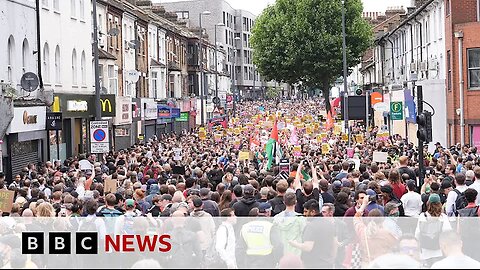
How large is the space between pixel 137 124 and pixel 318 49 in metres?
19.4

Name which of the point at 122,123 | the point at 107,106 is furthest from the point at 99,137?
the point at 122,123

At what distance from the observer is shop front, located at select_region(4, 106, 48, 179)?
28.1 metres

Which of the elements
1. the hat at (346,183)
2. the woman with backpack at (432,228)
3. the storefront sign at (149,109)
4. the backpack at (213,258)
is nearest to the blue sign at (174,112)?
the storefront sign at (149,109)

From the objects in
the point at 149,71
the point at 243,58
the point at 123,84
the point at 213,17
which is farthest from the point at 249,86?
the point at 123,84

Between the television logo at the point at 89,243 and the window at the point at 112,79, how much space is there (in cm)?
3373

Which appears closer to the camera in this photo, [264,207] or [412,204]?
[264,207]

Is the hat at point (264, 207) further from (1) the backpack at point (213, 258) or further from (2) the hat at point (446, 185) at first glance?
(2) the hat at point (446, 185)

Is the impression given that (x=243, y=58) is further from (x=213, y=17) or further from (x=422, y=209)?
(x=422, y=209)

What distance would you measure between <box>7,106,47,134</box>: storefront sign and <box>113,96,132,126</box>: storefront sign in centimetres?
1259

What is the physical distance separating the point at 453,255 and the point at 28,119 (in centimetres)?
2226

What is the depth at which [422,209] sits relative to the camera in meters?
13.9

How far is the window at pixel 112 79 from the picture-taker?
44.6m

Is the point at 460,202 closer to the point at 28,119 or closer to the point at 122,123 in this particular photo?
the point at 28,119

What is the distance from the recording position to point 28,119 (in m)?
29.1
